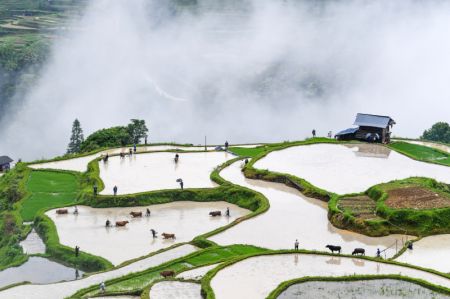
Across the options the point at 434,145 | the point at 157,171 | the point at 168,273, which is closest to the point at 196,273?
the point at 168,273

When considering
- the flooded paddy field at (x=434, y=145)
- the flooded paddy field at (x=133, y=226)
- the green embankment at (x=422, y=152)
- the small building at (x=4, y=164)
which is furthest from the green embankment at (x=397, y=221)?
the small building at (x=4, y=164)

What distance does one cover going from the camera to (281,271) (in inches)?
1348

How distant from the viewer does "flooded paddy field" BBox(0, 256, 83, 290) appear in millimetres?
38656

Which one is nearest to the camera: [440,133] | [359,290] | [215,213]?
[359,290]

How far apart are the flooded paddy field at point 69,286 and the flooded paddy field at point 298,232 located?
Answer: 13.8 ft

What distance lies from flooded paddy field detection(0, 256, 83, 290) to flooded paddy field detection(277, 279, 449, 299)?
467 inches

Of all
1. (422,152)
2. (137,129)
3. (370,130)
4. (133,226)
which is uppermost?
(370,130)

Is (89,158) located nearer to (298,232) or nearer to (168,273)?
(298,232)

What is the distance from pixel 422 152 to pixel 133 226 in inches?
995

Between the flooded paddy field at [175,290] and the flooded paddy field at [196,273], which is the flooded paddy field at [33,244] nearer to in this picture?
the flooded paddy field at [196,273]

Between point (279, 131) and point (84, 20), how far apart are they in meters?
51.4

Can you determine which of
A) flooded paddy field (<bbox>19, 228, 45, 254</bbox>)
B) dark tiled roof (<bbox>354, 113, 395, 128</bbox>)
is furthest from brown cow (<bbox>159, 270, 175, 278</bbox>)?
dark tiled roof (<bbox>354, 113, 395, 128</bbox>)

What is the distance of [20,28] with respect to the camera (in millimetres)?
138000

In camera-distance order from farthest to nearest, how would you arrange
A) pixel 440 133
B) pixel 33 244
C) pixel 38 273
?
1. pixel 440 133
2. pixel 33 244
3. pixel 38 273
